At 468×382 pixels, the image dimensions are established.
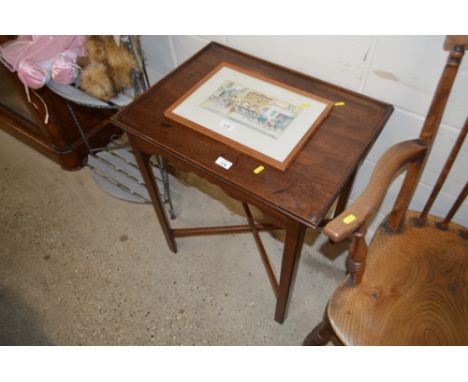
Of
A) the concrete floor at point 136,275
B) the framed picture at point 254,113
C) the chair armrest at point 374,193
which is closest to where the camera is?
the chair armrest at point 374,193

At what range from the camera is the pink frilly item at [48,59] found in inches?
48.1

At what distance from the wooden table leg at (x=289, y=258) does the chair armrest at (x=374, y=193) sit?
0.15 metres

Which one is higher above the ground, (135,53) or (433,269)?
(135,53)

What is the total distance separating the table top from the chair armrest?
0.09 meters

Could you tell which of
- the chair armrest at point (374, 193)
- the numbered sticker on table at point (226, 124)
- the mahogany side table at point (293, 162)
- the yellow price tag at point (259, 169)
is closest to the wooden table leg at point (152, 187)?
the mahogany side table at point (293, 162)

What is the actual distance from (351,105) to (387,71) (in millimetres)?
124

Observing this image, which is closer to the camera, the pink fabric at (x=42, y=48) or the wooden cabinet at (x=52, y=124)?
the pink fabric at (x=42, y=48)

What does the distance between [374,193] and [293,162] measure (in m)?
0.21

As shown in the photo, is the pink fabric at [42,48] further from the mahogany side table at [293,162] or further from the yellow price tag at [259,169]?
the yellow price tag at [259,169]

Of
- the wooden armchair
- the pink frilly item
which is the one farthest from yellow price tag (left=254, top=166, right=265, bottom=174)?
the pink frilly item

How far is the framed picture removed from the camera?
0.88 meters
